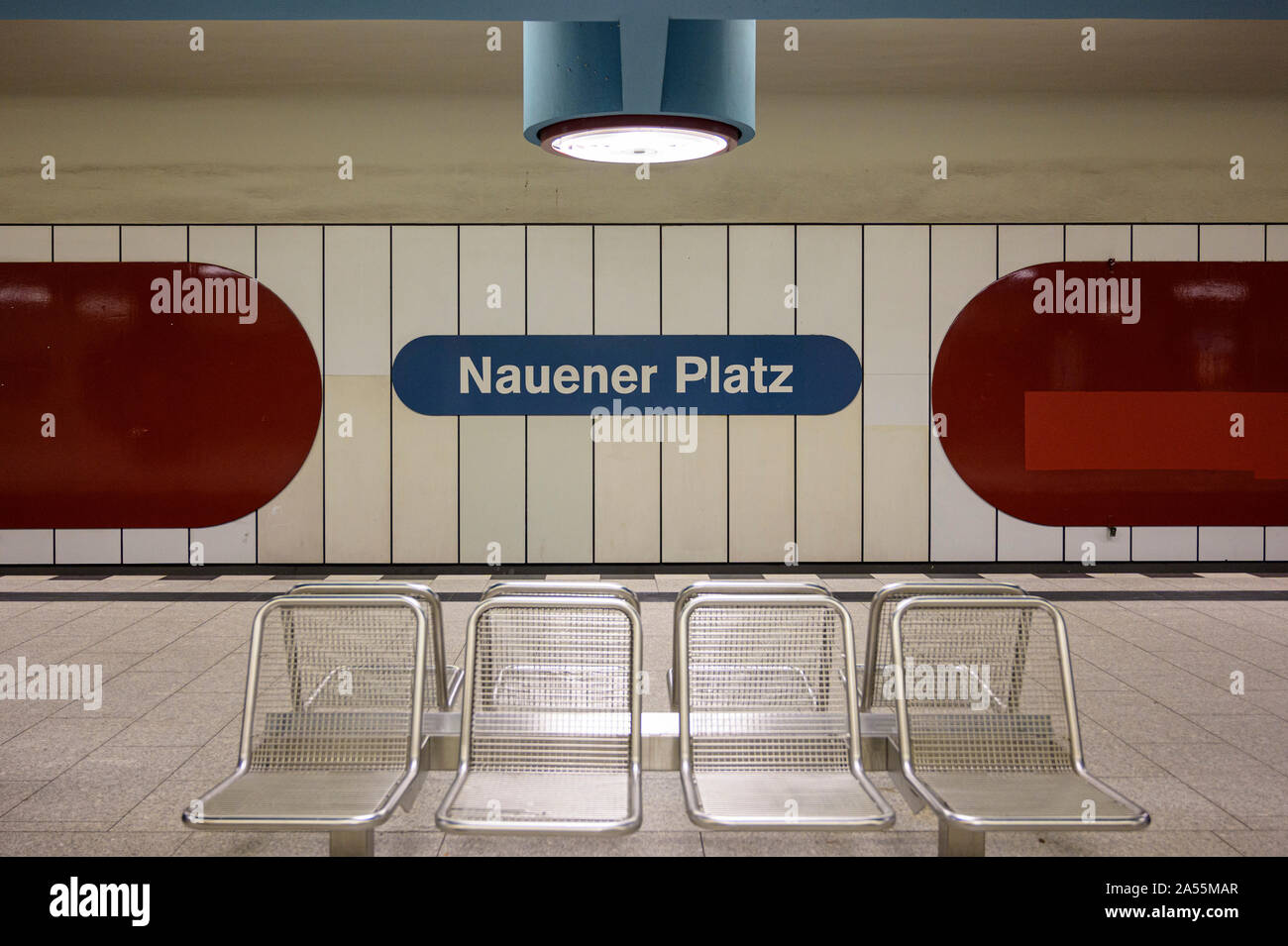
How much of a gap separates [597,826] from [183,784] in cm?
194

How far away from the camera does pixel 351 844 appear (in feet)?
8.89

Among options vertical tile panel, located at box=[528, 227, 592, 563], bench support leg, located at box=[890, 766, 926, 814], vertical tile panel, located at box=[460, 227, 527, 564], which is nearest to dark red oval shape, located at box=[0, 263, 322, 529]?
vertical tile panel, located at box=[460, 227, 527, 564]

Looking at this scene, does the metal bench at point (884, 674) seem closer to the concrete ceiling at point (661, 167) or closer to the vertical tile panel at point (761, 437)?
the vertical tile panel at point (761, 437)

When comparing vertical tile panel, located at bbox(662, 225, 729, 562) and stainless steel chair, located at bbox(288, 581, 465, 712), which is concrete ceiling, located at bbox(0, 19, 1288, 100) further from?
stainless steel chair, located at bbox(288, 581, 465, 712)

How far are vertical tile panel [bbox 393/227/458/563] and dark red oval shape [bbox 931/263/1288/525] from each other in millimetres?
4055

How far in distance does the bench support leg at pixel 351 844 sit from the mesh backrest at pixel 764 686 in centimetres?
93

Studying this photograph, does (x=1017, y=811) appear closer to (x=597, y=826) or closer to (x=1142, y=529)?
(x=597, y=826)

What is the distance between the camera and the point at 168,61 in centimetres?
739

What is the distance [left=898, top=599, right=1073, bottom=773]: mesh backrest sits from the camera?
9.59 ft

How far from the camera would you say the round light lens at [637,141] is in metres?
3.31

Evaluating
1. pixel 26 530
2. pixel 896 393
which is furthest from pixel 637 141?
pixel 26 530

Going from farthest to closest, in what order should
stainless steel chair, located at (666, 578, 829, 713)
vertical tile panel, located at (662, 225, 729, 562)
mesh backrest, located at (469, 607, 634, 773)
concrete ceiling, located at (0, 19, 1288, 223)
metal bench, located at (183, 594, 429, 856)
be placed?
vertical tile panel, located at (662, 225, 729, 562) → concrete ceiling, located at (0, 19, 1288, 223) → stainless steel chair, located at (666, 578, 829, 713) → mesh backrest, located at (469, 607, 634, 773) → metal bench, located at (183, 594, 429, 856)

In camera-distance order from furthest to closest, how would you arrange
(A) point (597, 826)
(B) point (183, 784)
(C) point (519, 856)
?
(B) point (183, 784)
(C) point (519, 856)
(A) point (597, 826)

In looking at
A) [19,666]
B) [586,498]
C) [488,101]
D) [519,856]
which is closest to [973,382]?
[586,498]
